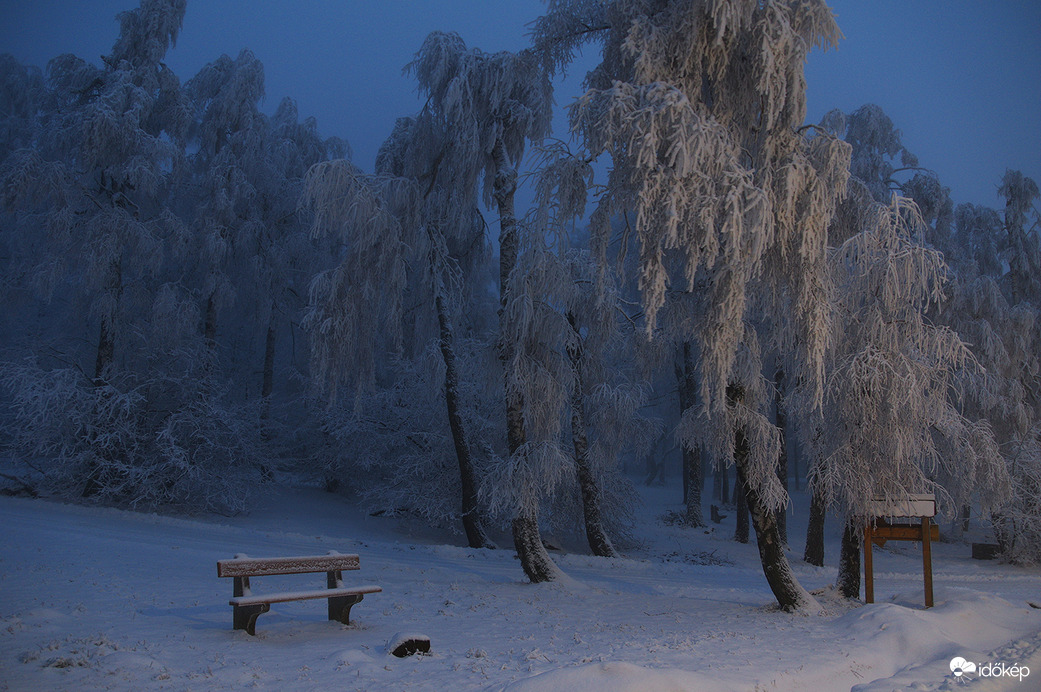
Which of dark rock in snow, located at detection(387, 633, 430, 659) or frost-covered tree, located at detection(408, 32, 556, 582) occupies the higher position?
frost-covered tree, located at detection(408, 32, 556, 582)

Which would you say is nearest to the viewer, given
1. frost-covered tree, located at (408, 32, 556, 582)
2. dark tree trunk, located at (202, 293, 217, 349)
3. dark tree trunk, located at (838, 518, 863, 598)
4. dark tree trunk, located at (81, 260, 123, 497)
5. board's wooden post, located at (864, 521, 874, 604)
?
board's wooden post, located at (864, 521, 874, 604)

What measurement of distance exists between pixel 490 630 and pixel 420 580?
9.68ft

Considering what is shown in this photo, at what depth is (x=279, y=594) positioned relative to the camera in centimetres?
553

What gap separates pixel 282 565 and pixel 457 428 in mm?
7525

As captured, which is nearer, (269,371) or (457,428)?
(457,428)

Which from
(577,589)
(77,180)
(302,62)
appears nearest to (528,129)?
(577,589)

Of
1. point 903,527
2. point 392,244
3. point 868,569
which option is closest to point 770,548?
point 868,569

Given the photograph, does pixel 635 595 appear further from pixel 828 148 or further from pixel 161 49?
pixel 161 49

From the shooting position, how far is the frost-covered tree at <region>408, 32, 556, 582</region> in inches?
411

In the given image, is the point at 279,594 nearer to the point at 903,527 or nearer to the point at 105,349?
the point at 903,527

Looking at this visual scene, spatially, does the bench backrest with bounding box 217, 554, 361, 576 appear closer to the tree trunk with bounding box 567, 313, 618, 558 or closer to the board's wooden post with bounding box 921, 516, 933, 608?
the board's wooden post with bounding box 921, 516, 933, 608

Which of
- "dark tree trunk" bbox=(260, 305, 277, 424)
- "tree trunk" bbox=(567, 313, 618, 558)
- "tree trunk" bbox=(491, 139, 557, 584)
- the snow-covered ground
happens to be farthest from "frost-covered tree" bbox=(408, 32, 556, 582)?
"dark tree trunk" bbox=(260, 305, 277, 424)

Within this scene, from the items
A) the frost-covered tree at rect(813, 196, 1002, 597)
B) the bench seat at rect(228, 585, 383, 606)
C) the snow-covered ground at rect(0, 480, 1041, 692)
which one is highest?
the frost-covered tree at rect(813, 196, 1002, 597)

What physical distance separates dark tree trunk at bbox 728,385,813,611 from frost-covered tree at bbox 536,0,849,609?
16 mm
